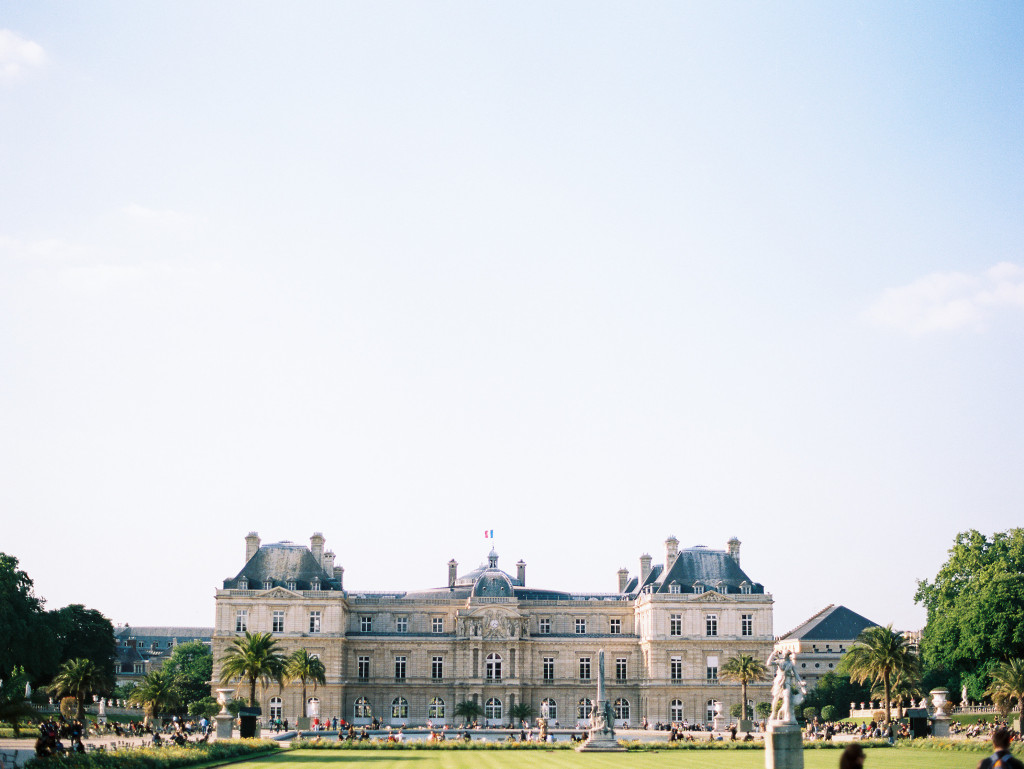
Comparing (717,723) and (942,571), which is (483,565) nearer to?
(717,723)

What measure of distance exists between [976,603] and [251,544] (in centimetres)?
5206

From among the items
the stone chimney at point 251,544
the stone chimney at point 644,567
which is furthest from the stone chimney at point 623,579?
the stone chimney at point 251,544

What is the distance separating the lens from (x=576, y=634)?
305ft

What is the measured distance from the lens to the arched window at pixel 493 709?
8750 centimetres

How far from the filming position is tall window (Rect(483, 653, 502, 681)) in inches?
3494

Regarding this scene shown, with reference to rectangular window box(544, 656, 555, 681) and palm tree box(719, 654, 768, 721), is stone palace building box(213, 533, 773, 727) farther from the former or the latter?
palm tree box(719, 654, 768, 721)

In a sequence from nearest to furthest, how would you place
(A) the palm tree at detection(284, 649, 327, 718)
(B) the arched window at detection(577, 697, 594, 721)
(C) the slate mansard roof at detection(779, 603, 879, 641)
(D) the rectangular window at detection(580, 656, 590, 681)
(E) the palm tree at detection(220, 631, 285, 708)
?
(E) the palm tree at detection(220, 631, 285, 708) → (A) the palm tree at detection(284, 649, 327, 718) → (B) the arched window at detection(577, 697, 594, 721) → (D) the rectangular window at detection(580, 656, 590, 681) → (C) the slate mansard roof at detection(779, 603, 879, 641)

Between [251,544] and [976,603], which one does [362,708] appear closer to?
[251,544]

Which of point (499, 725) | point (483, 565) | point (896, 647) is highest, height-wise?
point (483, 565)

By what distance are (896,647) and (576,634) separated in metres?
32.0

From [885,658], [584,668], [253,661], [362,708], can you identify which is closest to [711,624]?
[584,668]

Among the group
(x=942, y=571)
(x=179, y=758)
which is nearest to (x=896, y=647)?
(x=942, y=571)

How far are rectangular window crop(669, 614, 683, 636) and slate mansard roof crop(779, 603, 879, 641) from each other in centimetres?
2687

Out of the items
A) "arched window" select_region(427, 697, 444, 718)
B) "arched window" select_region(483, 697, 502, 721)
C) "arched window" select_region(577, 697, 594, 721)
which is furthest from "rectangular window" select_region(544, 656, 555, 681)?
"arched window" select_region(427, 697, 444, 718)
